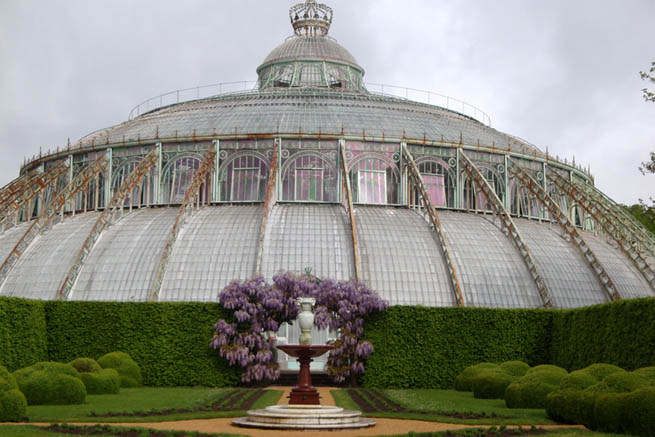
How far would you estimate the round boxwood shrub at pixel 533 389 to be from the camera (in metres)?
28.9

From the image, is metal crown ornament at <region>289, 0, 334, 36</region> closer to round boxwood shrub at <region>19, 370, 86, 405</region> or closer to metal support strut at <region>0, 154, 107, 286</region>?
metal support strut at <region>0, 154, 107, 286</region>

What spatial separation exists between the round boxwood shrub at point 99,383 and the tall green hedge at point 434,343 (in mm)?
11457

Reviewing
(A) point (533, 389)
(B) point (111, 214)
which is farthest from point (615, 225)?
(B) point (111, 214)

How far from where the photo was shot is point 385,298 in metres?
42.6

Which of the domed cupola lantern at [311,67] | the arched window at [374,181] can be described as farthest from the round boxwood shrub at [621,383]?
the domed cupola lantern at [311,67]

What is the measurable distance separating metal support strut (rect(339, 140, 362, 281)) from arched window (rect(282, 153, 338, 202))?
32.3 inches

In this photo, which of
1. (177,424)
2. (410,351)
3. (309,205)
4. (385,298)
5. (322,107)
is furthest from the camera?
(322,107)

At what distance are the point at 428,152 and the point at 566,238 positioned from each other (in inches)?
388

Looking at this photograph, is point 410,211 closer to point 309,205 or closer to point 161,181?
point 309,205

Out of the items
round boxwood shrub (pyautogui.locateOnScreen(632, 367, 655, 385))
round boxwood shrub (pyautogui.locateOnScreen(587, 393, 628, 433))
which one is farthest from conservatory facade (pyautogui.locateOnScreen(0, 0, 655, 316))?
round boxwood shrub (pyautogui.locateOnScreen(587, 393, 628, 433))

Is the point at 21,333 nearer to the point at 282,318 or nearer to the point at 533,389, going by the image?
the point at 282,318

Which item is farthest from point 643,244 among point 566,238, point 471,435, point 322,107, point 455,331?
point 471,435

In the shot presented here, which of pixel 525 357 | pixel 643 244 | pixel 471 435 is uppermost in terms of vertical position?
pixel 643 244

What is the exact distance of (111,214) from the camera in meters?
48.9
